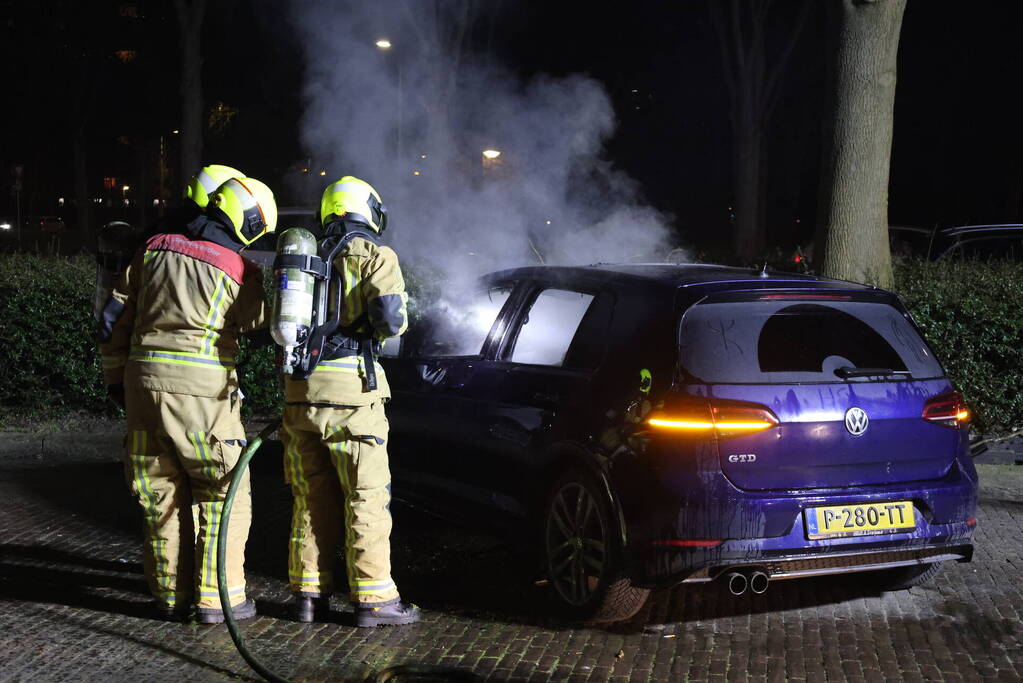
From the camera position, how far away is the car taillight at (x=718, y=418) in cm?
434

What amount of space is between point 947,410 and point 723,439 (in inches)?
42.0

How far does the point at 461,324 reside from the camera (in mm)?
6109

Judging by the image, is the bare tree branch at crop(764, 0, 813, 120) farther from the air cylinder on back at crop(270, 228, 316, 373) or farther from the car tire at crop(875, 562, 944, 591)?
the air cylinder on back at crop(270, 228, 316, 373)

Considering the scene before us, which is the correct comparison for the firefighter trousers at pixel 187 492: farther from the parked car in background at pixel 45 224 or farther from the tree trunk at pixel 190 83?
the parked car in background at pixel 45 224

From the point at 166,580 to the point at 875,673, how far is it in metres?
2.91

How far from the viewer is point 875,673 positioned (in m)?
4.33

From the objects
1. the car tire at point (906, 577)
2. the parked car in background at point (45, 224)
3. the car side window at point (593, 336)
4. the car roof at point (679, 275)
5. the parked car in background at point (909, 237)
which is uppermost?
the parked car in background at point (45, 224)

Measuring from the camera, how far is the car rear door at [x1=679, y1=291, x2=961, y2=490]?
4.38 m

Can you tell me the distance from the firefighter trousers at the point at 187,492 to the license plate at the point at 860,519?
2353 millimetres

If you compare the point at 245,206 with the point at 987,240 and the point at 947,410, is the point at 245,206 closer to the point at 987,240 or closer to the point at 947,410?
the point at 947,410

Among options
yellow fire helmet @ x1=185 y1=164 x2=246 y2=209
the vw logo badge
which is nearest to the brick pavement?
the vw logo badge

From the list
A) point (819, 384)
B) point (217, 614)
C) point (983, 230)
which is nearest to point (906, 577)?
point (819, 384)

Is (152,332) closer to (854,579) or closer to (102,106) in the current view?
(854,579)

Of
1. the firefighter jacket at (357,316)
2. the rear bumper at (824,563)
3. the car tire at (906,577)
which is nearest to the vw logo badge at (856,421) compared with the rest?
the rear bumper at (824,563)
